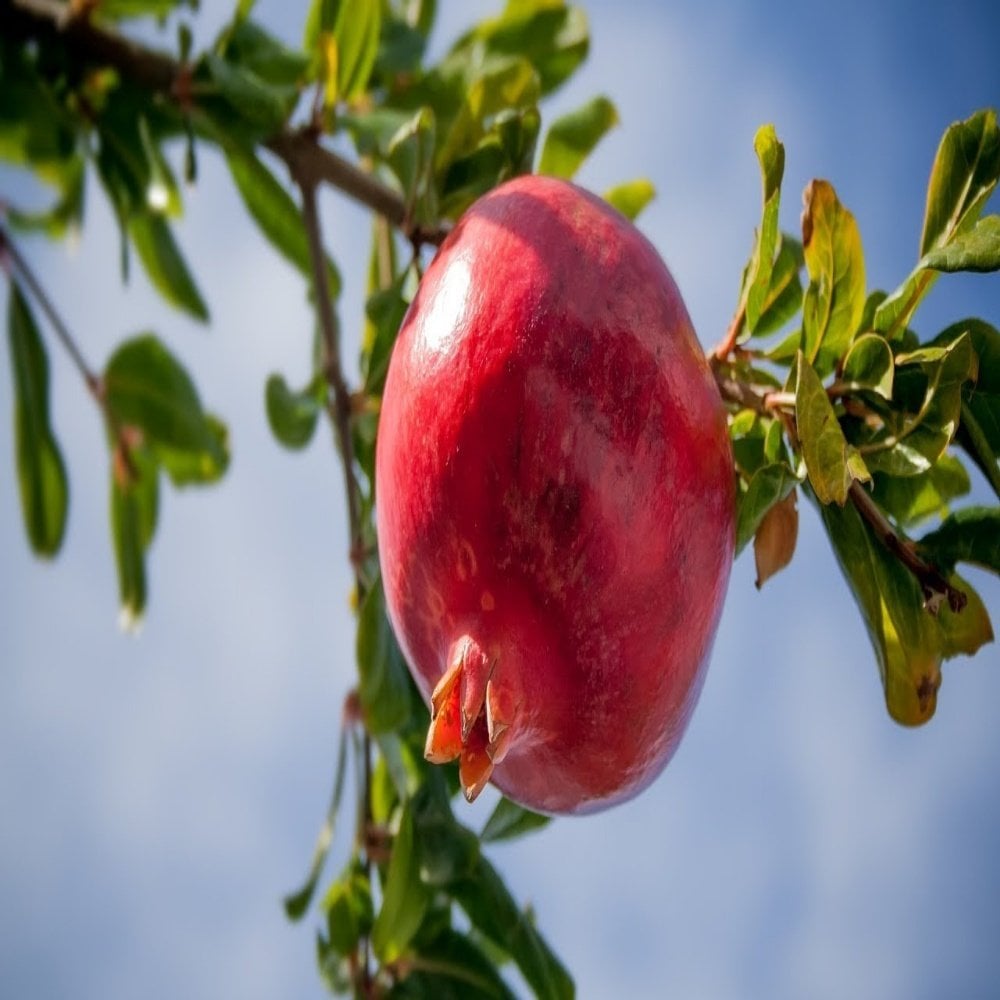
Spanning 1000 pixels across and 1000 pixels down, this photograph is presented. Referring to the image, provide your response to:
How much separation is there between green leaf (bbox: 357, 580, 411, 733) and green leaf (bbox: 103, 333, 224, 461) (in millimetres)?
604

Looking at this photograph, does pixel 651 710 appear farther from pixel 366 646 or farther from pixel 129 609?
pixel 129 609

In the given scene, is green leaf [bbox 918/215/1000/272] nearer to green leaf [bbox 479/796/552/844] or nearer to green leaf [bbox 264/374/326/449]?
green leaf [bbox 479/796/552/844]

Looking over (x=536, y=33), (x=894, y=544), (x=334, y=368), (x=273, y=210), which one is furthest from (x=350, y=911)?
(x=536, y=33)

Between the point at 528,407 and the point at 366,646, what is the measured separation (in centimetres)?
40

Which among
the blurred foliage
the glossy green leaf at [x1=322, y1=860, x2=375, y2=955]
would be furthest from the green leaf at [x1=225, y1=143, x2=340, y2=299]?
the glossy green leaf at [x1=322, y1=860, x2=375, y2=955]

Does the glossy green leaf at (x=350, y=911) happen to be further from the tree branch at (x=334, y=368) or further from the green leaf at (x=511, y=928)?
the tree branch at (x=334, y=368)

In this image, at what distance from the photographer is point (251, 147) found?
1104mm

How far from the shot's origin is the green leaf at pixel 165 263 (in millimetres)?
1496

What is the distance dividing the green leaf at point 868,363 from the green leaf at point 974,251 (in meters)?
0.05

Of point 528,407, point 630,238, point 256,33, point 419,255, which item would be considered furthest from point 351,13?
point 528,407

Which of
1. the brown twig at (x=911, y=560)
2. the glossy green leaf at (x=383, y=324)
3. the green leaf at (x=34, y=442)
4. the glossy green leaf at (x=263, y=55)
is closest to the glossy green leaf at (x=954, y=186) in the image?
the brown twig at (x=911, y=560)

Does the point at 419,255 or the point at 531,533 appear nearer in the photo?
the point at 531,533

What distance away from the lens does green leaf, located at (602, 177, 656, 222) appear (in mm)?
→ 1061

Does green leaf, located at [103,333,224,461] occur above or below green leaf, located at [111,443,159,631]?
above
